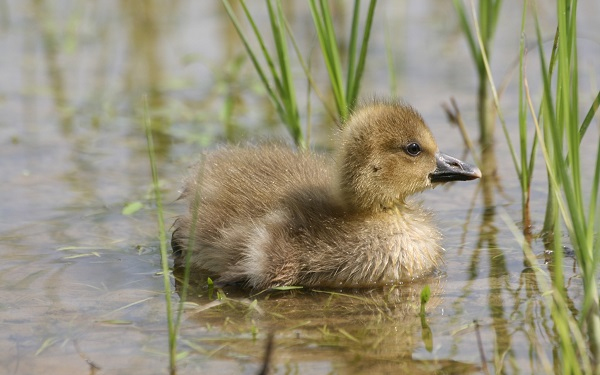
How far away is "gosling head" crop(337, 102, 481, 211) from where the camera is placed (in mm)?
4875

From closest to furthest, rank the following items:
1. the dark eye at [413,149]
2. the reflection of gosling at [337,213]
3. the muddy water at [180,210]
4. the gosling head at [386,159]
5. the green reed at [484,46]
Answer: the muddy water at [180,210], the reflection of gosling at [337,213], the gosling head at [386,159], the dark eye at [413,149], the green reed at [484,46]

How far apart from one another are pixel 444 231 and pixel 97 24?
574 centimetres

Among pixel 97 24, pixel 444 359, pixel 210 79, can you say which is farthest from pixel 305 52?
pixel 444 359

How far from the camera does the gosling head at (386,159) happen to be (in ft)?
16.0

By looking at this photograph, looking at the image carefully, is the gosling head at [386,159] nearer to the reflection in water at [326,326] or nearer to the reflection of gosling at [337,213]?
the reflection of gosling at [337,213]

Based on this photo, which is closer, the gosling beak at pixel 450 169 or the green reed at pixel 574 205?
the green reed at pixel 574 205

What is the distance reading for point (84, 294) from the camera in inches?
185

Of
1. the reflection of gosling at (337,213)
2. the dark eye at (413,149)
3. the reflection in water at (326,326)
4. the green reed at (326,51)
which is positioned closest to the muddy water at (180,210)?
the reflection in water at (326,326)

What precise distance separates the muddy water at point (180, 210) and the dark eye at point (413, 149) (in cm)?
56

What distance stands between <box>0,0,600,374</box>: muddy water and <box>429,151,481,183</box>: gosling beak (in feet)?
1.31

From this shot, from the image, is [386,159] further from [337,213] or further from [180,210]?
[180,210]

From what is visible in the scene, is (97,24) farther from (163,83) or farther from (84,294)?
(84,294)

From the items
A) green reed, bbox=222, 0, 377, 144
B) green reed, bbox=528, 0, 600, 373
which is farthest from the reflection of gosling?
green reed, bbox=528, 0, 600, 373

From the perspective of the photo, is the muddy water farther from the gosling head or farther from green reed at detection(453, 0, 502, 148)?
the gosling head
